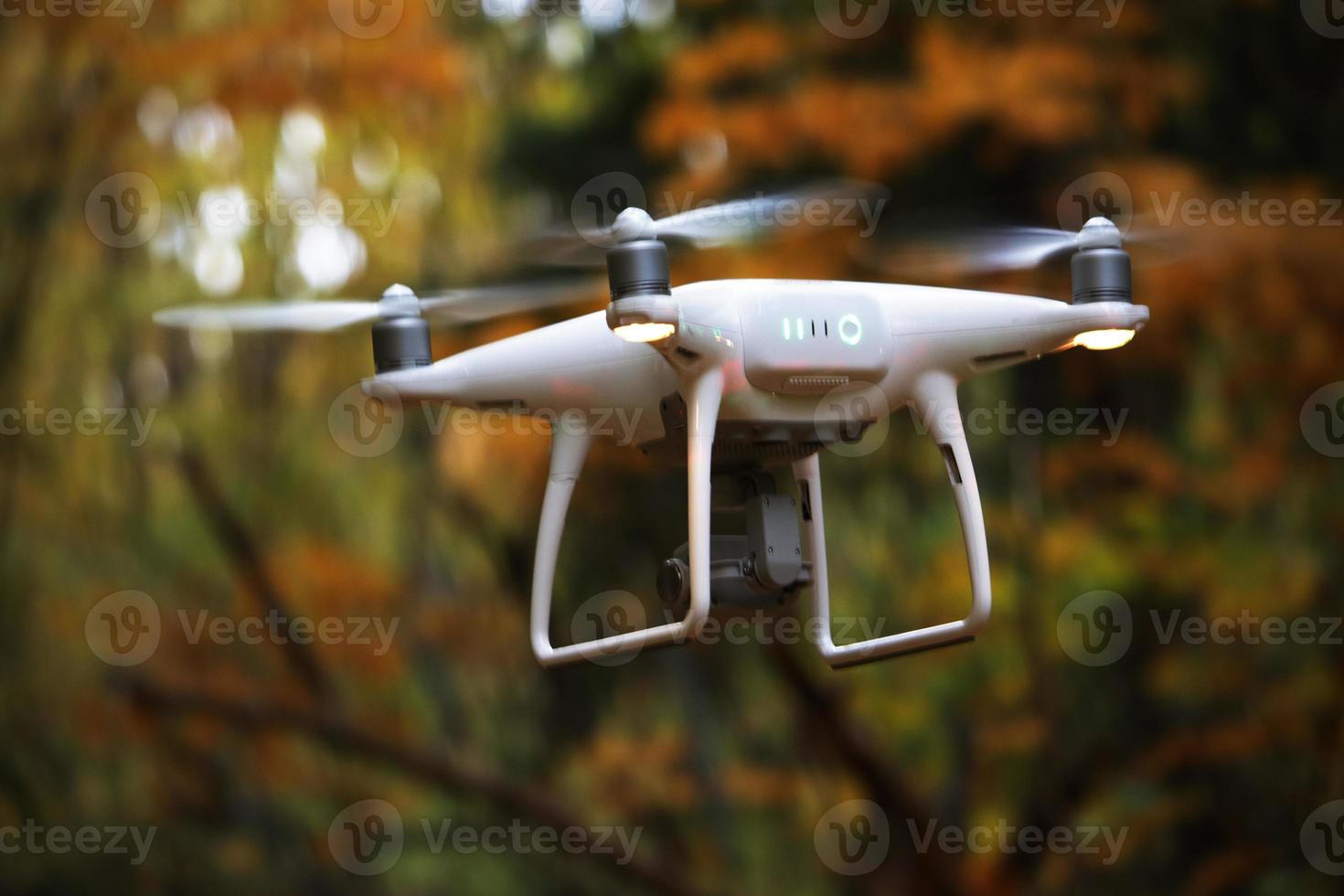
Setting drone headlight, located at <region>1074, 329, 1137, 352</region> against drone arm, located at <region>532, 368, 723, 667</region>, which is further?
drone headlight, located at <region>1074, 329, 1137, 352</region>

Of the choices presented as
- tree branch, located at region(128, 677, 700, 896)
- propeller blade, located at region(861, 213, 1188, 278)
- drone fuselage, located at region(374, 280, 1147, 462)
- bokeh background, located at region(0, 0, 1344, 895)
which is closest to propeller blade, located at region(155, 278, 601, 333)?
drone fuselage, located at region(374, 280, 1147, 462)

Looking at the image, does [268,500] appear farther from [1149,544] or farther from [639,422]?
[639,422]

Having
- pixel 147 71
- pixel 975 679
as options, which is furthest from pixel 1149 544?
pixel 147 71

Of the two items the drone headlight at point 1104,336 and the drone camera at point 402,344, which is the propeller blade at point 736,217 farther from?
the drone camera at point 402,344

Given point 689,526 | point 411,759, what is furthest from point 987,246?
point 411,759

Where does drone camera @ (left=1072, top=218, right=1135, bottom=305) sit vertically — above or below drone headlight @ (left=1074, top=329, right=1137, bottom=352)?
above

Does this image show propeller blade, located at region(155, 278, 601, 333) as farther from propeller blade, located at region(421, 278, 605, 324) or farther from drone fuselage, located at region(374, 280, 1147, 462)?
drone fuselage, located at region(374, 280, 1147, 462)

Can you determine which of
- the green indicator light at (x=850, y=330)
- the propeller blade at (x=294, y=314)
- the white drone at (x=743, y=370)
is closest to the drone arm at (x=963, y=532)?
the white drone at (x=743, y=370)

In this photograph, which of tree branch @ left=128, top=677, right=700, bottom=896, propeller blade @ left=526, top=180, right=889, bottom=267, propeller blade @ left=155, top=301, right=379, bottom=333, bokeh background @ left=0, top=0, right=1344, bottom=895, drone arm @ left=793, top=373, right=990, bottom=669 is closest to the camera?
propeller blade @ left=526, top=180, right=889, bottom=267
